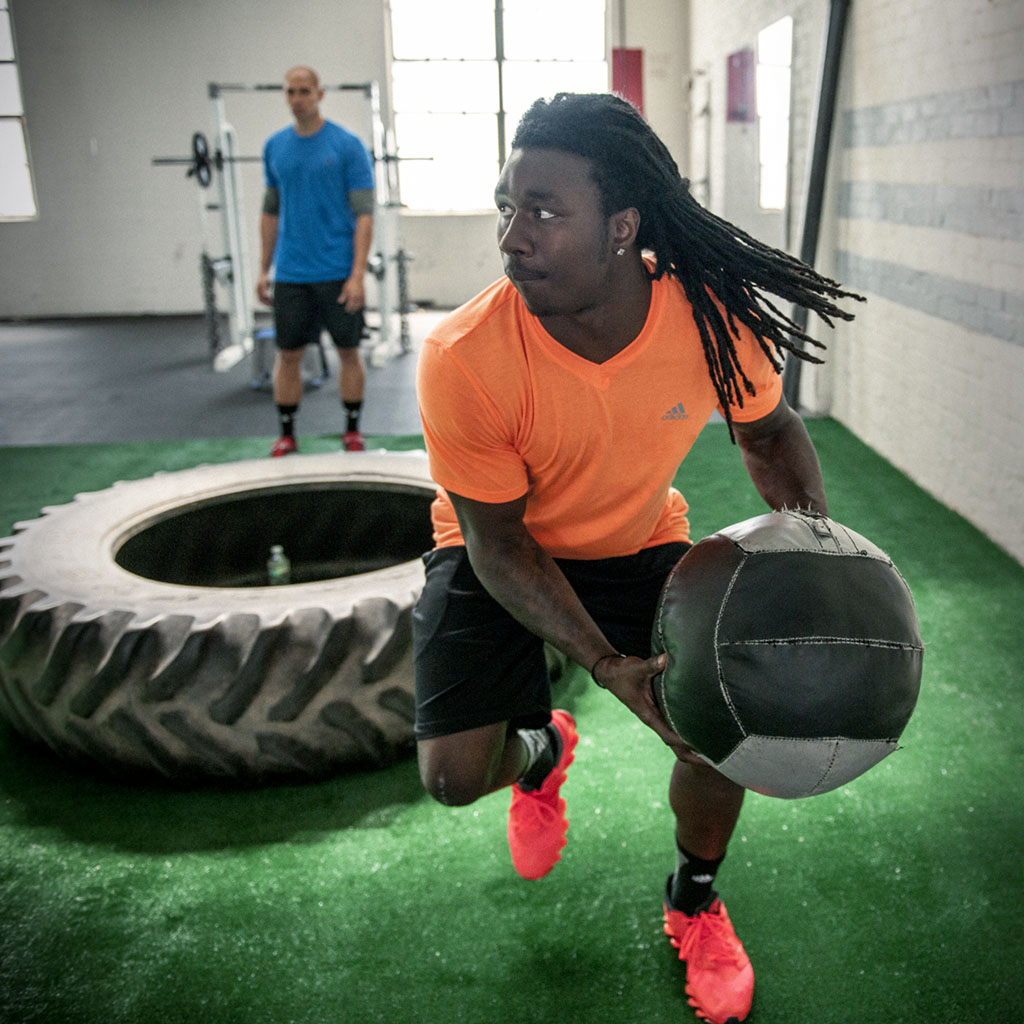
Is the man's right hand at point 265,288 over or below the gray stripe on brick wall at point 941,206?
below

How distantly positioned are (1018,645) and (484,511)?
185 centimetres

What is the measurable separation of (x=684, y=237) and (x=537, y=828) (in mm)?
1000

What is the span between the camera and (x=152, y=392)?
6215mm

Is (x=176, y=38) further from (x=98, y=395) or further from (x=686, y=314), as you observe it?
(x=686, y=314)

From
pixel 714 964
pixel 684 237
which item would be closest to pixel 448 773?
pixel 714 964

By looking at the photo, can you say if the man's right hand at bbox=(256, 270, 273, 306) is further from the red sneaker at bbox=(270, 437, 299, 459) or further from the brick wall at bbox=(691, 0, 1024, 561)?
the brick wall at bbox=(691, 0, 1024, 561)

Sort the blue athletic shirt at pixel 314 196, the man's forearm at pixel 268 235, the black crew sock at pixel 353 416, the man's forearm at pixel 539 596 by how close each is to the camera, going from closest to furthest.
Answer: the man's forearm at pixel 539 596 → the blue athletic shirt at pixel 314 196 → the man's forearm at pixel 268 235 → the black crew sock at pixel 353 416

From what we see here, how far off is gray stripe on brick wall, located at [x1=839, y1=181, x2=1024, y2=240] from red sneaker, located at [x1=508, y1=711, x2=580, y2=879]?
2.51 m

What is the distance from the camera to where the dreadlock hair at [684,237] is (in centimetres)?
133

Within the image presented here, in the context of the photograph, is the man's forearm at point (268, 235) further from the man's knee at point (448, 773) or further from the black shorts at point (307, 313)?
the man's knee at point (448, 773)

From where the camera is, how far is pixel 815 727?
3.77 ft

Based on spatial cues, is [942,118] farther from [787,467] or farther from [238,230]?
[238,230]

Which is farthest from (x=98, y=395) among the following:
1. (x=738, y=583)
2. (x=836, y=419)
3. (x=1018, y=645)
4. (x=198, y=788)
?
(x=738, y=583)

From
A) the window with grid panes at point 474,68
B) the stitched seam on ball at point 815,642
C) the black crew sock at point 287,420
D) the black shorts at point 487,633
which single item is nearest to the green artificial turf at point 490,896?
the black shorts at point 487,633
